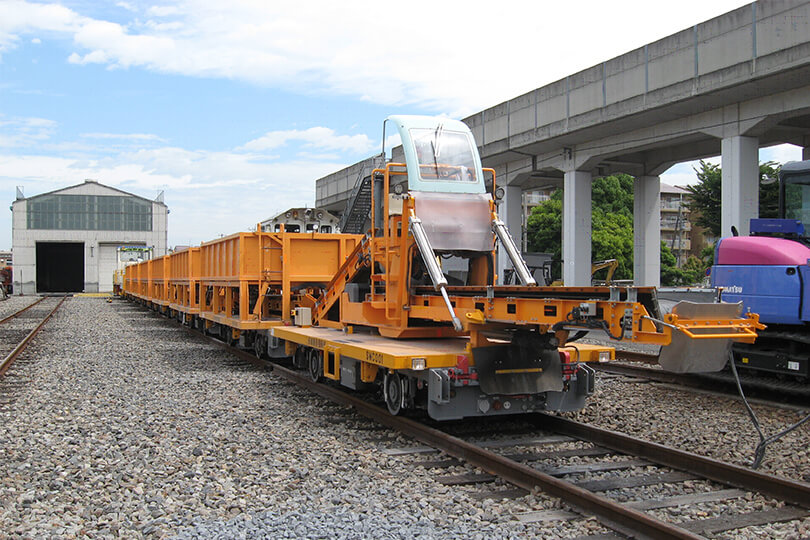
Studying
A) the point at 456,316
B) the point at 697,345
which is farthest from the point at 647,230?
the point at 697,345

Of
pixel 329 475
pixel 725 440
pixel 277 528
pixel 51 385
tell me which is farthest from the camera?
pixel 51 385

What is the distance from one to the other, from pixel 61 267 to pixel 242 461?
8023cm

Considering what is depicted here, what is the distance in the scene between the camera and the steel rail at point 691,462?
5117 millimetres

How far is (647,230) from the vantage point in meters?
24.9

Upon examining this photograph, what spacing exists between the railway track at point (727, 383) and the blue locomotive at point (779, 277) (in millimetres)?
313

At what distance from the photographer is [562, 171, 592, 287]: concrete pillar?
23.4 m

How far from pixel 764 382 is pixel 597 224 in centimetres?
3975

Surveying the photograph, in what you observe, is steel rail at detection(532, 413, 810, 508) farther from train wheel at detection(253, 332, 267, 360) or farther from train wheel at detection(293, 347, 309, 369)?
train wheel at detection(253, 332, 267, 360)

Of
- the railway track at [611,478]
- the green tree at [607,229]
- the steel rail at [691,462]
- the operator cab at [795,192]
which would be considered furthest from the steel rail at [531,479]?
the green tree at [607,229]

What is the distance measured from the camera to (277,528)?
465 centimetres

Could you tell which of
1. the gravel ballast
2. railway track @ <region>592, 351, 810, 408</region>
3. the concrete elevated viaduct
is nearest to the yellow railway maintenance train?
the gravel ballast

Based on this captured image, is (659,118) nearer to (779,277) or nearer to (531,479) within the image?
(779,277)

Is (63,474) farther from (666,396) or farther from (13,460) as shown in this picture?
(666,396)

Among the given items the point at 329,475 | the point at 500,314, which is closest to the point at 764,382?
the point at 500,314
